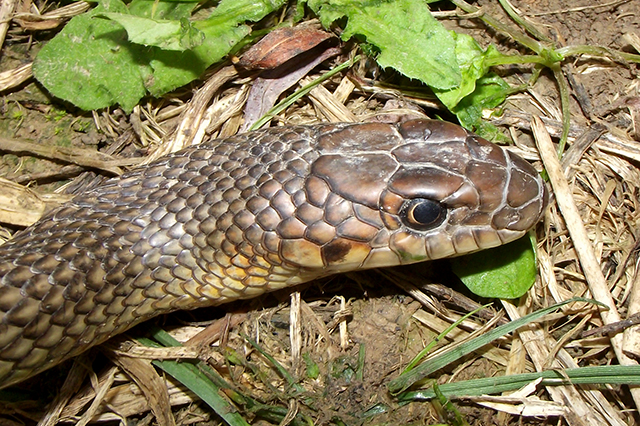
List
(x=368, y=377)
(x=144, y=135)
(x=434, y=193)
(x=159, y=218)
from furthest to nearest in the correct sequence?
1. (x=144, y=135)
2. (x=368, y=377)
3. (x=159, y=218)
4. (x=434, y=193)

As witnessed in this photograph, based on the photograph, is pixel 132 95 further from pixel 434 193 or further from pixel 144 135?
pixel 434 193

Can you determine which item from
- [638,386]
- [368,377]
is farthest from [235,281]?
[638,386]

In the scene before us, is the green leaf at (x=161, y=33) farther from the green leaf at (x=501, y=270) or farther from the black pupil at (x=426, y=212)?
the green leaf at (x=501, y=270)

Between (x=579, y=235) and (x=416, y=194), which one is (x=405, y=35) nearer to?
(x=416, y=194)

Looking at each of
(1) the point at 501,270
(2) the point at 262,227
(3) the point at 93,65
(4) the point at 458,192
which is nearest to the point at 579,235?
(1) the point at 501,270

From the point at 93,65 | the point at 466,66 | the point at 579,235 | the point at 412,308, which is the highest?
the point at 93,65

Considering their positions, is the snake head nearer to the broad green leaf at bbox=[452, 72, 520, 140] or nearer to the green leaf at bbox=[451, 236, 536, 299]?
the green leaf at bbox=[451, 236, 536, 299]

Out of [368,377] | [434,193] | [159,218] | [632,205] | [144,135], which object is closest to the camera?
[434,193]
